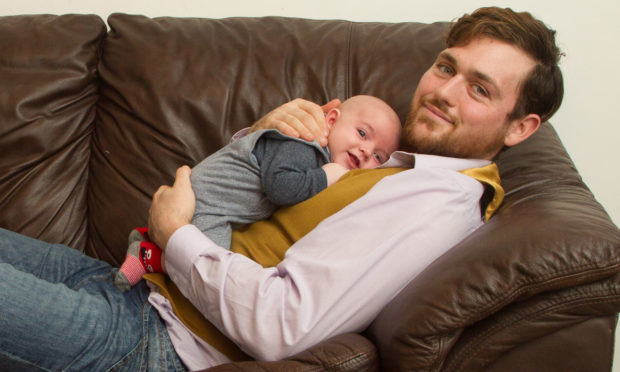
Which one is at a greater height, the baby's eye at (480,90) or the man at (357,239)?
the baby's eye at (480,90)

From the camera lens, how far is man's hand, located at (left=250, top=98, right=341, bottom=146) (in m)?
1.24

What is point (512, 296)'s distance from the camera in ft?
2.81

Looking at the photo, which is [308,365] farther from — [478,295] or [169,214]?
[169,214]

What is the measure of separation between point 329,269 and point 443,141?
539 millimetres

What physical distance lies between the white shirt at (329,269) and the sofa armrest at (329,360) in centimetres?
5

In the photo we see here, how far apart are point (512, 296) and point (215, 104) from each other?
107 cm

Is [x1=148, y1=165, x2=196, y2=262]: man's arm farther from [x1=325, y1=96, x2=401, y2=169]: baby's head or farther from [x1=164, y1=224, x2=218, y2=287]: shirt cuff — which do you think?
[x1=325, y1=96, x2=401, y2=169]: baby's head

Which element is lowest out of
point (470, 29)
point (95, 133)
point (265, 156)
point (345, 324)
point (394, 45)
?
point (95, 133)

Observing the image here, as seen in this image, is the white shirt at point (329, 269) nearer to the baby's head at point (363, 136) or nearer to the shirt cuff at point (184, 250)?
the shirt cuff at point (184, 250)

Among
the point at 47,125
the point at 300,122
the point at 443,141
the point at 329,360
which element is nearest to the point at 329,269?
the point at 329,360

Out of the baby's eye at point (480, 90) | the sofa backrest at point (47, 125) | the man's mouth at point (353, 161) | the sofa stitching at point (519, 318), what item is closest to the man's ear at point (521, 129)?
the baby's eye at point (480, 90)

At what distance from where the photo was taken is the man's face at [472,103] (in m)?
1.29

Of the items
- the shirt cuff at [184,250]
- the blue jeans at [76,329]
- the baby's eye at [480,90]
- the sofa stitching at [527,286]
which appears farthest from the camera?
the baby's eye at [480,90]

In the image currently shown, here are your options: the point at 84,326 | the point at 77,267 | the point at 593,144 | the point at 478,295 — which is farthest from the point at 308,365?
the point at 593,144
